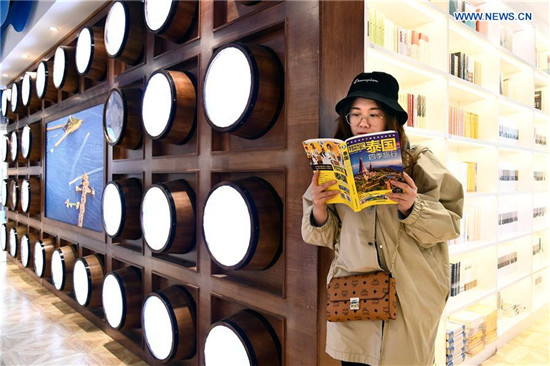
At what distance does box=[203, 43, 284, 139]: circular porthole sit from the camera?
191 cm

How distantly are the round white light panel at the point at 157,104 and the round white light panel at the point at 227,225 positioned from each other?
67cm

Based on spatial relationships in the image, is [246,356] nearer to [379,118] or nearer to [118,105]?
[379,118]

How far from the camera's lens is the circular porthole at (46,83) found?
4387 mm

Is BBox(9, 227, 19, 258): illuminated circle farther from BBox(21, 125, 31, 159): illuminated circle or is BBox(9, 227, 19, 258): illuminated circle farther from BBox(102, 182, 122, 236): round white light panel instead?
BBox(102, 182, 122, 236): round white light panel

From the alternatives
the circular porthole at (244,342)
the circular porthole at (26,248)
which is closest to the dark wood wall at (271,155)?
the circular porthole at (244,342)

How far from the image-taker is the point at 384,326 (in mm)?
1332

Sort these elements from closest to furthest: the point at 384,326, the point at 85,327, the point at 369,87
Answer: the point at 384,326 < the point at 369,87 < the point at 85,327

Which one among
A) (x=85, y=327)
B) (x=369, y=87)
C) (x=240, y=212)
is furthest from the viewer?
(x=85, y=327)

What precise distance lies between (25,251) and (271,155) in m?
4.81

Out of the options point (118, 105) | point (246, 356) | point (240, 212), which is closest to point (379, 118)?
point (240, 212)

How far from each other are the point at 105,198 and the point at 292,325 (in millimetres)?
2020

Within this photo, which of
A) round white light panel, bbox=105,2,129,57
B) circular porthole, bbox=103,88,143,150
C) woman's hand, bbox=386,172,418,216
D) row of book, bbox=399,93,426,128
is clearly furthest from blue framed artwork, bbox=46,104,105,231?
woman's hand, bbox=386,172,418,216

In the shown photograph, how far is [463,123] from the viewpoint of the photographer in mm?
2998

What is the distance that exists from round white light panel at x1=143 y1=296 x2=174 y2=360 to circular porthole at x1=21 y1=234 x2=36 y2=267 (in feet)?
11.2
